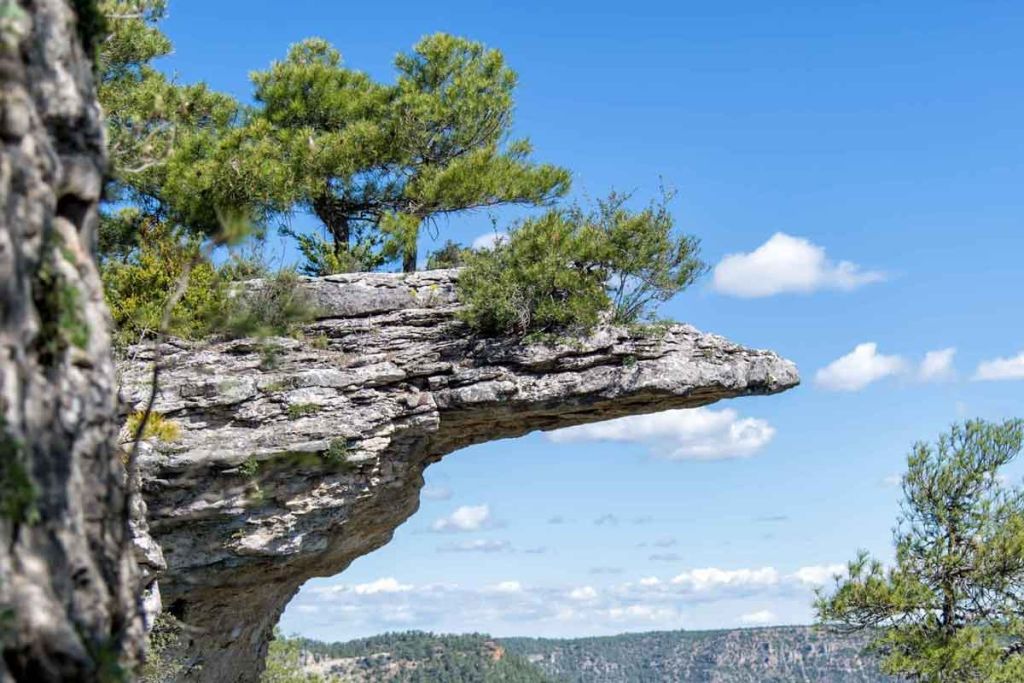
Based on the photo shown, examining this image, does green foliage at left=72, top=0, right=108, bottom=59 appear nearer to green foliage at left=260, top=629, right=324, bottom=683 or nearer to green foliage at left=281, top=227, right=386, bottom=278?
green foliage at left=281, top=227, right=386, bottom=278

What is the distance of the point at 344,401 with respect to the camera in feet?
58.3

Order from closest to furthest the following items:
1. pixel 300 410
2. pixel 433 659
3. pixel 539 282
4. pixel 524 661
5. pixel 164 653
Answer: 1. pixel 300 410
2. pixel 539 282
3. pixel 164 653
4. pixel 433 659
5. pixel 524 661

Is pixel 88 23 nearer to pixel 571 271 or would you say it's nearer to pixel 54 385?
pixel 54 385

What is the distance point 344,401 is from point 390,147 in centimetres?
610

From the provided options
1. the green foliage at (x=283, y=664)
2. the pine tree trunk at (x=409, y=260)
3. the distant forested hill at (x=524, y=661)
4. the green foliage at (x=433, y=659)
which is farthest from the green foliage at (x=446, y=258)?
the green foliage at (x=433, y=659)

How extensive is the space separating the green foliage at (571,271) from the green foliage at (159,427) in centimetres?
501

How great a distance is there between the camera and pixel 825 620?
22922mm

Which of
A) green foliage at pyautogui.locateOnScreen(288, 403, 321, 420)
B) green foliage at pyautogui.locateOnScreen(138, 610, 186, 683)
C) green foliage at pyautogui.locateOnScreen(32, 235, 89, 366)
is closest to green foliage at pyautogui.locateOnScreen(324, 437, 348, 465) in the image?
green foliage at pyautogui.locateOnScreen(288, 403, 321, 420)

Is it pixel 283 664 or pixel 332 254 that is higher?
pixel 332 254

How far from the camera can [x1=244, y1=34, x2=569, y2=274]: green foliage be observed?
2081cm

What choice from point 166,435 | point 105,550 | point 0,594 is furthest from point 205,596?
point 0,594

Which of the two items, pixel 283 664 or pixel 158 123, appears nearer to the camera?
pixel 158 123

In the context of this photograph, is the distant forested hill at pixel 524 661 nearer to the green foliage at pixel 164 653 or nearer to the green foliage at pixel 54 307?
the green foliage at pixel 164 653

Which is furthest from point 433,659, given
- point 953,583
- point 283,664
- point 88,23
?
point 88,23
